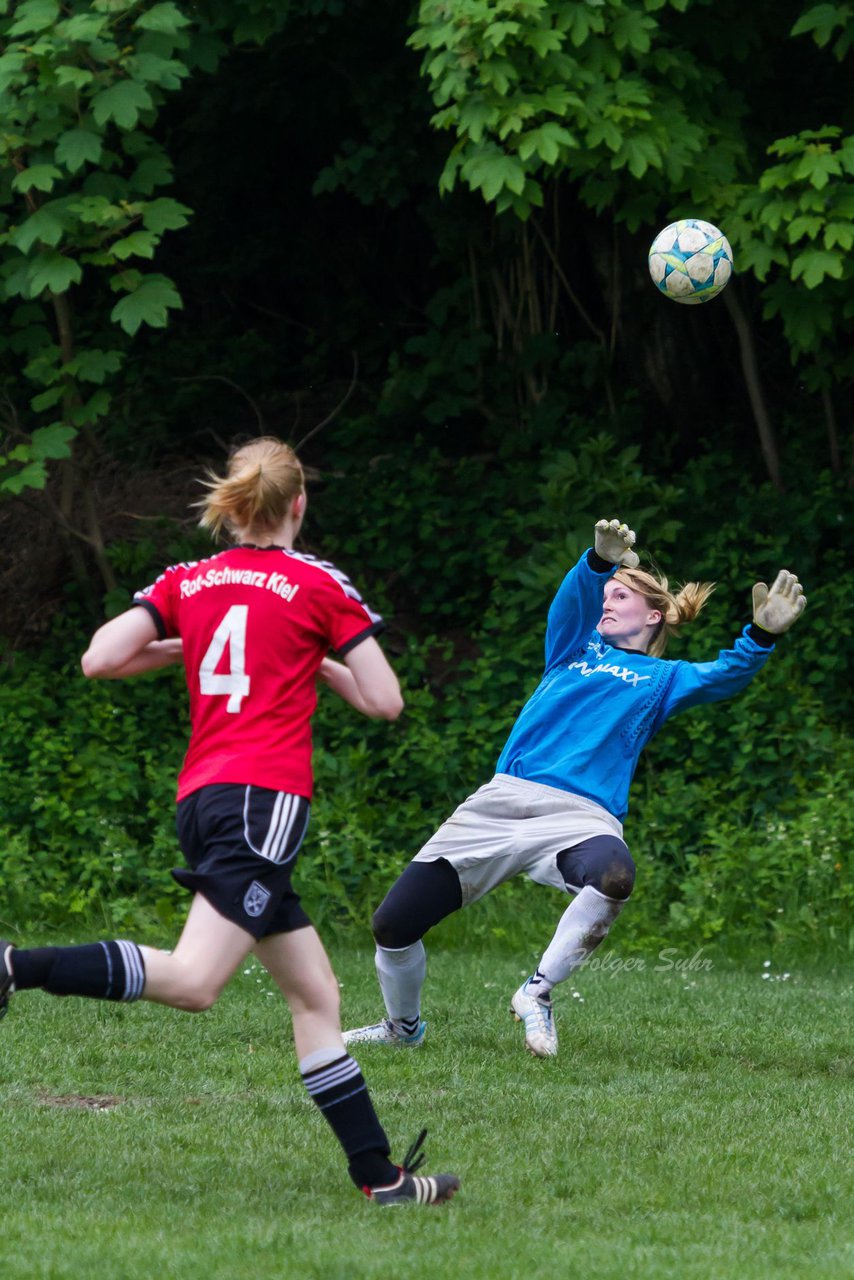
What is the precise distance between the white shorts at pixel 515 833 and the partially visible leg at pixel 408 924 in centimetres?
6

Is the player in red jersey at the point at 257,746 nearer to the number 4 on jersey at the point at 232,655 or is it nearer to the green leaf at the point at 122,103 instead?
the number 4 on jersey at the point at 232,655

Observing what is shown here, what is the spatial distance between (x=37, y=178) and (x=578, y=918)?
432 cm

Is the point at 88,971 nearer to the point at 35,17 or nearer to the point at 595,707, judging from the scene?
the point at 595,707

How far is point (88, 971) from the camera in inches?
145

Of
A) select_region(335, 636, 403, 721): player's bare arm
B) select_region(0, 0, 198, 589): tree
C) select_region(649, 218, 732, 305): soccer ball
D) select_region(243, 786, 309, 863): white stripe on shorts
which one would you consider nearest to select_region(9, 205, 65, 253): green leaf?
select_region(0, 0, 198, 589): tree

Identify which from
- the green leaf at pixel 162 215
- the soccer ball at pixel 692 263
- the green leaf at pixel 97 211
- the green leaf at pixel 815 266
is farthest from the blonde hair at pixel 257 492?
the green leaf at pixel 815 266

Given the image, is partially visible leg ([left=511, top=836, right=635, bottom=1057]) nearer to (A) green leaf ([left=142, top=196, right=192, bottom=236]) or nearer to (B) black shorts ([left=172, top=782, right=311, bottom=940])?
(B) black shorts ([left=172, top=782, right=311, bottom=940])

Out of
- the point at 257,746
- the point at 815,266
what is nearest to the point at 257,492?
the point at 257,746

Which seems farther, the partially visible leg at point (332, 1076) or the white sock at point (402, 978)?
the white sock at point (402, 978)

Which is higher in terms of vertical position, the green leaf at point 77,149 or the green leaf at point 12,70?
the green leaf at point 12,70

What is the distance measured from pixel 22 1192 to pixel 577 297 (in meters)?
9.32

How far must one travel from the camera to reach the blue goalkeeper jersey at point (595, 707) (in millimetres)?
5762

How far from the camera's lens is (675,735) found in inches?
396

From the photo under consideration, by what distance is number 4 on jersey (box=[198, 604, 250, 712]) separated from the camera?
3863 mm
